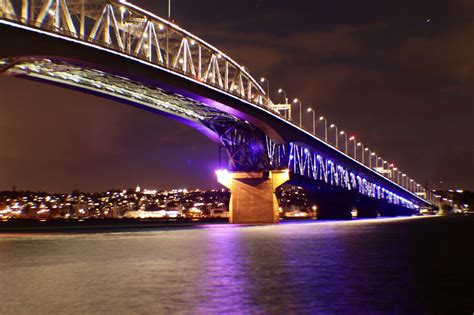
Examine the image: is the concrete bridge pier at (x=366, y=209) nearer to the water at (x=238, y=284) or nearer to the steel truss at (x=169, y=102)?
the steel truss at (x=169, y=102)

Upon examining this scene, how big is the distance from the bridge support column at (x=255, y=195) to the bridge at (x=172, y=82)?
15 centimetres

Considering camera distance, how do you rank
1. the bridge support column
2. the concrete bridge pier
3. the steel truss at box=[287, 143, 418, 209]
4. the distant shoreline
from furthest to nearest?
1. the concrete bridge pier
2. the steel truss at box=[287, 143, 418, 209]
3. the bridge support column
4. the distant shoreline

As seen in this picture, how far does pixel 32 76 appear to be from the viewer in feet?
173

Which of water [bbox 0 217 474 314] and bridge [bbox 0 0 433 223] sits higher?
bridge [bbox 0 0 433 223]

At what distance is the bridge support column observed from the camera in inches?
3457

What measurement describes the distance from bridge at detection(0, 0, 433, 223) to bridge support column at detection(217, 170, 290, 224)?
0.49 ft

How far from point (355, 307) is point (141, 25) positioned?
172ft

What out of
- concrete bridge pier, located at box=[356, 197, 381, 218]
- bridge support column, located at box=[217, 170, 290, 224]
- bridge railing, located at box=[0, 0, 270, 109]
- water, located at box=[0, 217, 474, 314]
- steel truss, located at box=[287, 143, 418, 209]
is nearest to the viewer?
water, located at box=[0, 217, 474, 314]

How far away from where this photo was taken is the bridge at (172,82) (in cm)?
4325

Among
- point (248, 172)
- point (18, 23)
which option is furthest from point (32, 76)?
point (248, 172)

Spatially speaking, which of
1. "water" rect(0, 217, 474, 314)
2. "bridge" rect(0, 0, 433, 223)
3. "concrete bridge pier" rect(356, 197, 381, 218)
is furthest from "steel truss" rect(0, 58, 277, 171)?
"concrete bridge pier" rect(356, 197, 381, 218)

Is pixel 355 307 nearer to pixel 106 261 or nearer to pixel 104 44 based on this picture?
pixel 106 261

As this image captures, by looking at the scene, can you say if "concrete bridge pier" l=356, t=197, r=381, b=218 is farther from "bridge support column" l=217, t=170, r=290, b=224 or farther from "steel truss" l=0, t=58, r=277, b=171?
"steel truss" l=0, t=58, r=277, b=171

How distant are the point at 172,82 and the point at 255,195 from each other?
34.4 m
